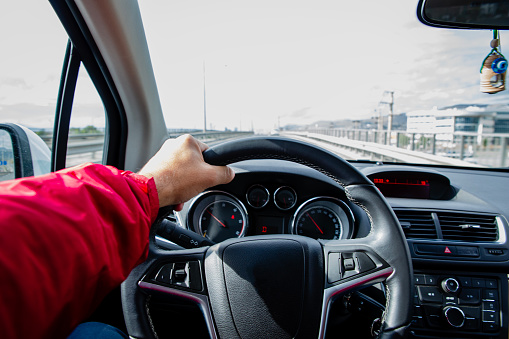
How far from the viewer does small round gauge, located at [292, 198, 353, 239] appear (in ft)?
9.23

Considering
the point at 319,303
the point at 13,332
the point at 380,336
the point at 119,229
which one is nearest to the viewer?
the point at 13,332

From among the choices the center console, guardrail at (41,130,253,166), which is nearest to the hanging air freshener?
the center console

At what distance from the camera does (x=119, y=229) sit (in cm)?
103

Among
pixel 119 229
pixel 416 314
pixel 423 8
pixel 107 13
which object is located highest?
pixel 423 8

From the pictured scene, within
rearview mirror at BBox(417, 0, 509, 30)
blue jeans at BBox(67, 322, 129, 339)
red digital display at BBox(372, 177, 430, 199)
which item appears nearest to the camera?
blue jeans at BBox(67, 322, 129, 339)

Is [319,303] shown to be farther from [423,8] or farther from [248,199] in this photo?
[423,8]

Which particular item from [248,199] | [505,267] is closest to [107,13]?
[248,199]

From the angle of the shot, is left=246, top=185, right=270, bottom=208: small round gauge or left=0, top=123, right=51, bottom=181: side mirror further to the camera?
left=246, top=185, right=270, bottom=208: small round gauge

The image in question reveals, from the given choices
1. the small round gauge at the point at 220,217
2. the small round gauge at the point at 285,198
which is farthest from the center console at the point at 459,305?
the small round gauge at the point at 220,217

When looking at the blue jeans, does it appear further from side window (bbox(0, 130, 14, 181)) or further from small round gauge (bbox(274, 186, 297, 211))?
small round gauge (bbox(274, 186, 297, 211))

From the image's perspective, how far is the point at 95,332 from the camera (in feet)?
4.33

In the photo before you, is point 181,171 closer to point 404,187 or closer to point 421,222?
point 421,222

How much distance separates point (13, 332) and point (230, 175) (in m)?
1.05

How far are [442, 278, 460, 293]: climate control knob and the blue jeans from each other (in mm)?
2026
